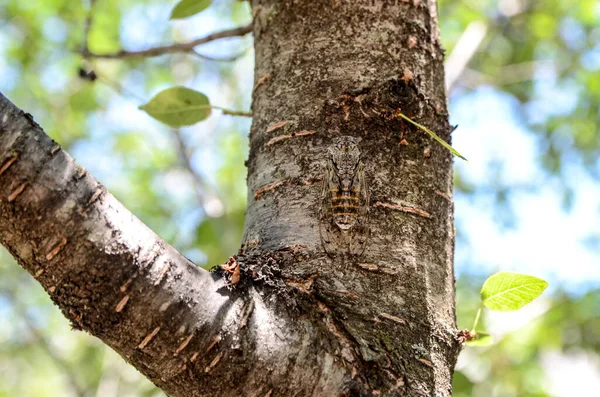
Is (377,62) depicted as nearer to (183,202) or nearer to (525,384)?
(525,384)

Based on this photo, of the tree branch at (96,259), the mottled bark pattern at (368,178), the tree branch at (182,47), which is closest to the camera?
the tree branch at (96,259)

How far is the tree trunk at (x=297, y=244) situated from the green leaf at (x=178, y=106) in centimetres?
29

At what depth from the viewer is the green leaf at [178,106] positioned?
5.38 ft

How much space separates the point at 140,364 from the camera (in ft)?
3.00

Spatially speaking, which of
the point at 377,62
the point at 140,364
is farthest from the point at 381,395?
the point at 377,62

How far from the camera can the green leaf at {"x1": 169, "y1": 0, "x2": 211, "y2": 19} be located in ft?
5.93

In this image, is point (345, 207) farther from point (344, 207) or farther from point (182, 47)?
point (182, 47)

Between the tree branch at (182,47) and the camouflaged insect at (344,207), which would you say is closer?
the camouflaged insect at (344,207)

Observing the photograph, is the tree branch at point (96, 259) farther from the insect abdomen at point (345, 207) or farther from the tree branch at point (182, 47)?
the tree branch at point (182, 47)

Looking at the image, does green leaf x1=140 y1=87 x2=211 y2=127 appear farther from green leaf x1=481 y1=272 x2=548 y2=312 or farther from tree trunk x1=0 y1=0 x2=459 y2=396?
green leaf x1=481 y1=272 x2=548 y2=312

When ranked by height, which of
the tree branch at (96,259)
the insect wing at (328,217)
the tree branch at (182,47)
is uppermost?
the tree branch at (182,47)

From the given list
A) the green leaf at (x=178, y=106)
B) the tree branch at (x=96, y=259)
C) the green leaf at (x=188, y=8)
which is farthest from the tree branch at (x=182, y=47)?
the tree branch at (x=96, y=259)

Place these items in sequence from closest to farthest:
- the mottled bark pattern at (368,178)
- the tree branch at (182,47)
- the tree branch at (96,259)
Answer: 1. the tree branch at (96,259)
2. the mottled bark pattern at (368,178)
3. the tree branch at (182,47)

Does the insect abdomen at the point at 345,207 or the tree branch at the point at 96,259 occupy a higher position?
the insect abdomen at the point at 345,207
